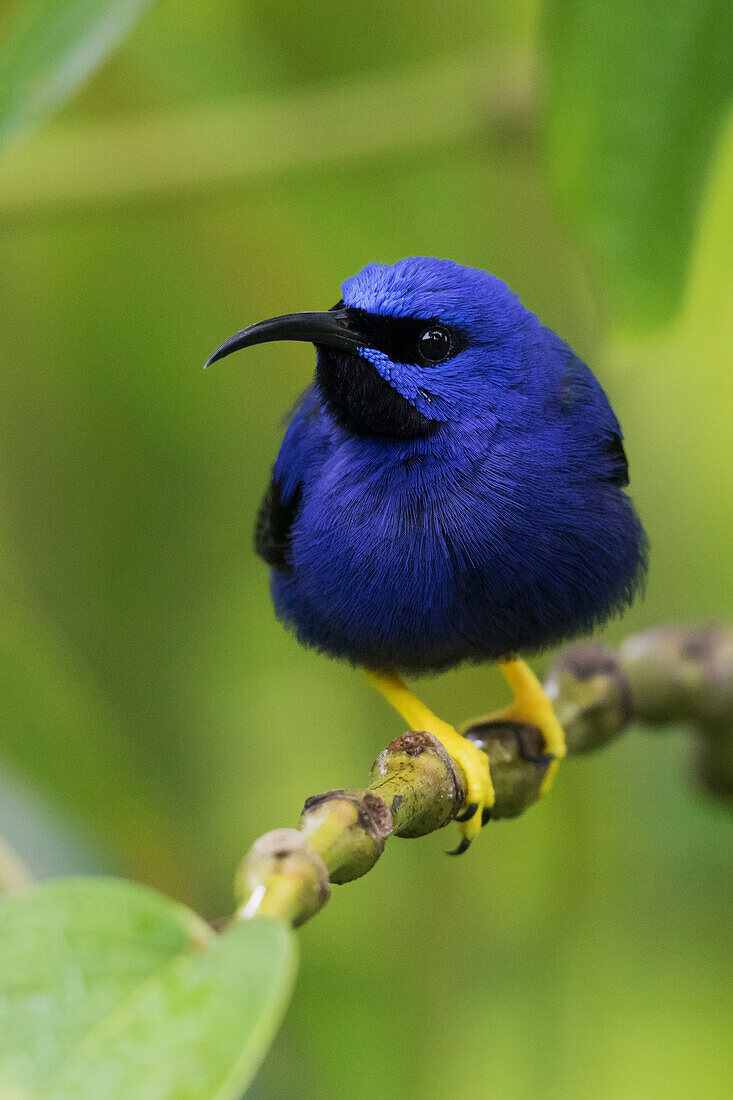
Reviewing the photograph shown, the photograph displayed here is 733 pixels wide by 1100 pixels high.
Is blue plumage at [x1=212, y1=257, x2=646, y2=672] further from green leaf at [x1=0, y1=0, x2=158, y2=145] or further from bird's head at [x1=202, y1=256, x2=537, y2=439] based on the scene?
green leaf at [x1=0, y1=0, x2=158, y2=145]

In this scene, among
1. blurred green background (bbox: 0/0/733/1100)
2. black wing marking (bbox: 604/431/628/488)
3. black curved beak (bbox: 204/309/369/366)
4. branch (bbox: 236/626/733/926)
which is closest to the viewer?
branch (bbox: 236/626/733/926)

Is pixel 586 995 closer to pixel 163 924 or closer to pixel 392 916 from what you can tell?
pixel 392 916

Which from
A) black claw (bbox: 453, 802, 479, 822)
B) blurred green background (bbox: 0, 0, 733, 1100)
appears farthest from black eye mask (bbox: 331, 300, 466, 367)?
blurred green background (bbox: 0, 0, 733, 1100)

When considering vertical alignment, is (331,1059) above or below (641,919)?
above

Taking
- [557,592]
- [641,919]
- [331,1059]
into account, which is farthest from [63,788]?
[641,919]

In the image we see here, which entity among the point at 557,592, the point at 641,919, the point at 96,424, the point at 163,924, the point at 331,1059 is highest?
the point at 96,424

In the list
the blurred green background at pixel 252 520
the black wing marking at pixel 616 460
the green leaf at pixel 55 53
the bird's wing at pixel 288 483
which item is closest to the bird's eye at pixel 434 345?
the bird's wing at pixel 288 483
